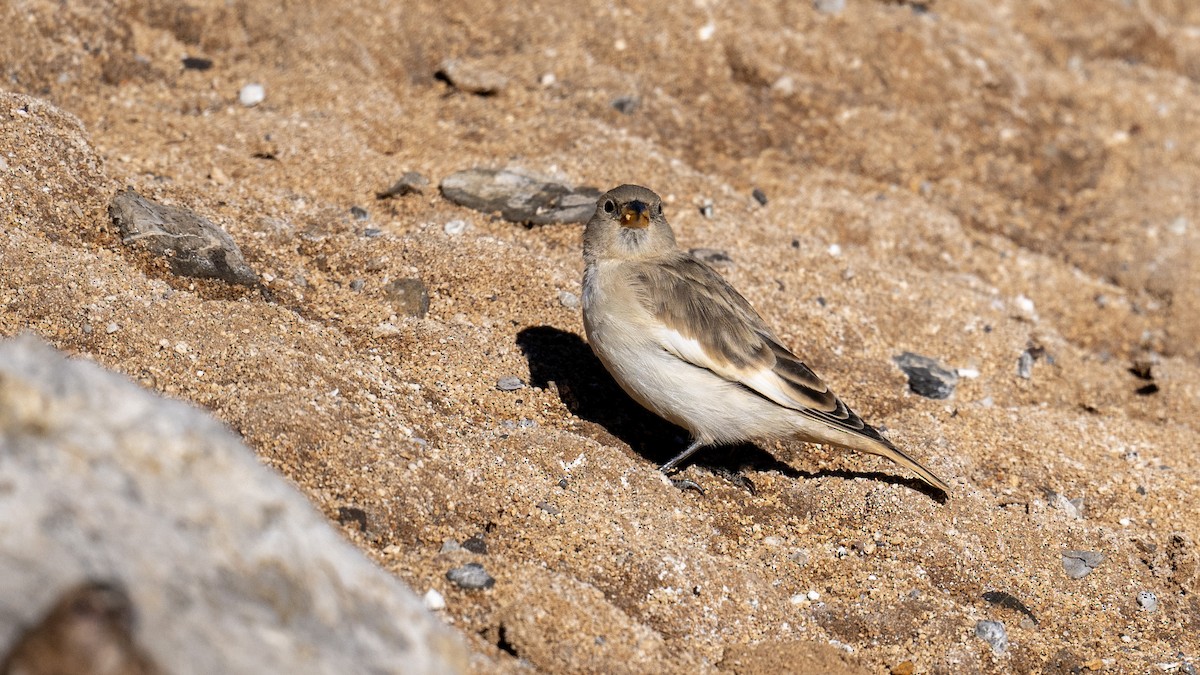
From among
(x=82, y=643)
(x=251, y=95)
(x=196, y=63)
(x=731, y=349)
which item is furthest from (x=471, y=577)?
(x=196, y=63)

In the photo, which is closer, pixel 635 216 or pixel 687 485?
pixel 687 485

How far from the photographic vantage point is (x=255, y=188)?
5.69 m

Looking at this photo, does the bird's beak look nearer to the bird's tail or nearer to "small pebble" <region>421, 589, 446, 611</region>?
the bird's tail

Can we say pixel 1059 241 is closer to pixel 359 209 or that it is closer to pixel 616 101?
pixel 616 101

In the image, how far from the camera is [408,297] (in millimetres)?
5152

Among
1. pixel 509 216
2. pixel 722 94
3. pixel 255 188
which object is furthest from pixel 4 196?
pixel 722 94

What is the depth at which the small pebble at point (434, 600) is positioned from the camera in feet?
11.4

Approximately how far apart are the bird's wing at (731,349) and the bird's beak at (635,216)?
0.75ft

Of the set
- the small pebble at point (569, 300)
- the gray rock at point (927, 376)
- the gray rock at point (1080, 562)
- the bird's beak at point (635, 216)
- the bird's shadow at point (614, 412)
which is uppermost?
the bird's beak at point (635, 216)

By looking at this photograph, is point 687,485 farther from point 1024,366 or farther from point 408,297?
point 1024,366

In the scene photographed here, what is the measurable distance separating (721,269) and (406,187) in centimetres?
167

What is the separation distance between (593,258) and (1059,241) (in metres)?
3.49

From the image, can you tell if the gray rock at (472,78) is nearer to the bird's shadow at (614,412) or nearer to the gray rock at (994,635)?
the bird's shadow at (614,412)

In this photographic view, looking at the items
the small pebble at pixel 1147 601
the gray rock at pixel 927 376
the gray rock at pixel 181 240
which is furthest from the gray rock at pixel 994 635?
the gray rock at pixel 181 240
